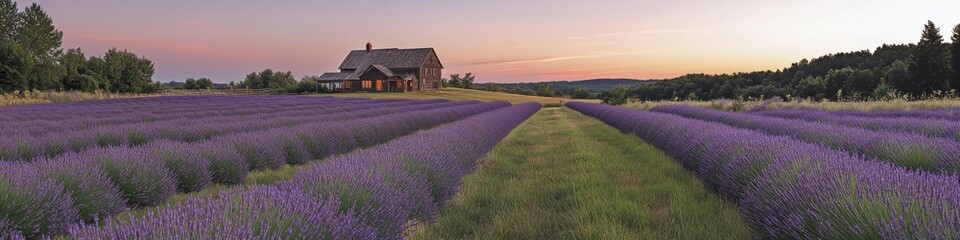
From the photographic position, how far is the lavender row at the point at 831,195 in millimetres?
1834

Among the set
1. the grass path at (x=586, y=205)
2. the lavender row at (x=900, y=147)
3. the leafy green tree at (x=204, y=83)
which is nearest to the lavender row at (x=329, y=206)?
the grass path at (x=586, y=205)

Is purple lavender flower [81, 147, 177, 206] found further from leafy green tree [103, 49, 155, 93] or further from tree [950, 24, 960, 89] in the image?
leafy green tree [103, 49, 155, 93]

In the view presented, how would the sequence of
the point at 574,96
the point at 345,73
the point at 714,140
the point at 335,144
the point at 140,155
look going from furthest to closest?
the point at 574,96
the point at 345,73
the point at 335,144
the point at 714,140
the point at 140,155

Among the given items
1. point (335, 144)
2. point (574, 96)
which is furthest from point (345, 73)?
point (335, 144)

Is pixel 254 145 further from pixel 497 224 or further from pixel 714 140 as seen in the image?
pixel 714 140

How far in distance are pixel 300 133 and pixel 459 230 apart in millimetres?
5206

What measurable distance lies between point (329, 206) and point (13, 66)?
1684 inches

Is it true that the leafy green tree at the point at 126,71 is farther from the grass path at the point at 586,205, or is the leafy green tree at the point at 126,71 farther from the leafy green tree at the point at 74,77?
the grass path at the point at 586,205

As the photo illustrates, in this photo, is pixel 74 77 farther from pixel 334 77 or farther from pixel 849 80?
pixel 849 80

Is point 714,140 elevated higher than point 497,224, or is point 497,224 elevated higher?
point 714,140

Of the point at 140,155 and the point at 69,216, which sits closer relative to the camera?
the point at 69,216

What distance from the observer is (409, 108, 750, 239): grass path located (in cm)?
331

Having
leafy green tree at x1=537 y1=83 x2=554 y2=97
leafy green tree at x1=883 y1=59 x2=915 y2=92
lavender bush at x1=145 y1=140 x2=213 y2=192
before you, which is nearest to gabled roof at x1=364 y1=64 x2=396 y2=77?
leafy green tree at x1=537 y1=83 x2=554 y2=97

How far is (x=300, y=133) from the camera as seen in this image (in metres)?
7.93
